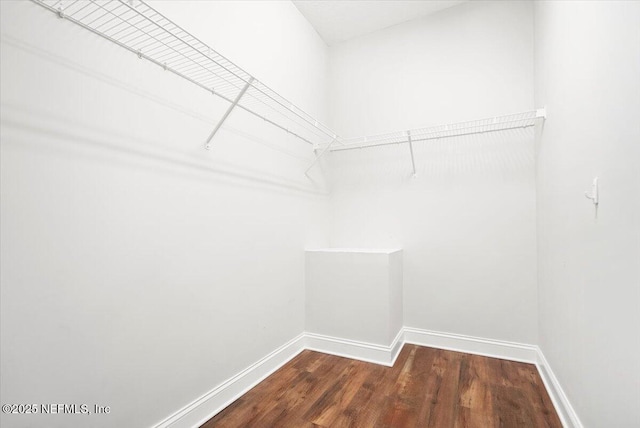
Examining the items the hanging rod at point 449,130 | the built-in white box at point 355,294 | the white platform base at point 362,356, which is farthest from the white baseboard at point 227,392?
the hanging rod at point 449,130

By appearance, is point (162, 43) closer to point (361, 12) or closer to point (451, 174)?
point (361, 12)

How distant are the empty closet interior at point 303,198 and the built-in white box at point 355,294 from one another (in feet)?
0.06

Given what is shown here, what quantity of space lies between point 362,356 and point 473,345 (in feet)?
2.81

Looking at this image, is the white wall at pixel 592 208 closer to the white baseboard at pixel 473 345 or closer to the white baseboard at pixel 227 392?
the white baseboard at pixel 473 345

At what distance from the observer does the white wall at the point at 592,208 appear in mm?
857

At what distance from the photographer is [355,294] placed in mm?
2184

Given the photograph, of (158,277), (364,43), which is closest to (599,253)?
(158,277)

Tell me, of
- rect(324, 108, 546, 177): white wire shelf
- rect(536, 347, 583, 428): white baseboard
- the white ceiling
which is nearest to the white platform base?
rect(536, 347, 583, 428): white baseboard

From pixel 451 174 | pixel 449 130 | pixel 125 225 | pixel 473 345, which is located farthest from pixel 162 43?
pixel 473 345

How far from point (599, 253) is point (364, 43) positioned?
251cm

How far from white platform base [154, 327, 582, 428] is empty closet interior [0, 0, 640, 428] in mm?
15

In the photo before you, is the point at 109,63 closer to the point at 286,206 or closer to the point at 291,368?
→ the point at 286,206

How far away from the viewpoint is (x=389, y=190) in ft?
8.50

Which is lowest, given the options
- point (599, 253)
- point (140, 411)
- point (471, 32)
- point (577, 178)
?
point (140, 411)
